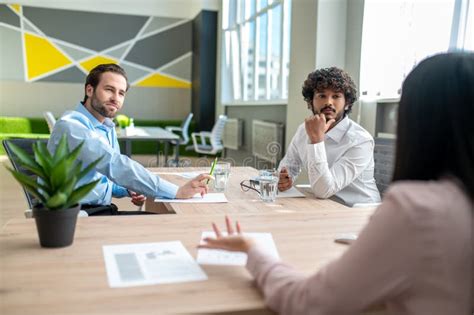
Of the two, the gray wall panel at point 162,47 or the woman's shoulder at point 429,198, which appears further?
the gray wall panel at point 162,47

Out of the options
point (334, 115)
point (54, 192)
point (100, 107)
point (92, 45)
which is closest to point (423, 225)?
point (54, 192)

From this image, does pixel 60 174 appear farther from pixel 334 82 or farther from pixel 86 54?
pixel 86 54

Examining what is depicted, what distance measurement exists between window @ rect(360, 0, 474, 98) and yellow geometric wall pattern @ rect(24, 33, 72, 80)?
23.3 ft

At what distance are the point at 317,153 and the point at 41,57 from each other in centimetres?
A: 846

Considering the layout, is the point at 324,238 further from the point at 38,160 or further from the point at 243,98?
the point at 243,98

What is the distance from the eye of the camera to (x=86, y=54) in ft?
30.1

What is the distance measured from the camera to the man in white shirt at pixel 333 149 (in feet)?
6.42

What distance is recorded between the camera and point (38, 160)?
1064 millimetres

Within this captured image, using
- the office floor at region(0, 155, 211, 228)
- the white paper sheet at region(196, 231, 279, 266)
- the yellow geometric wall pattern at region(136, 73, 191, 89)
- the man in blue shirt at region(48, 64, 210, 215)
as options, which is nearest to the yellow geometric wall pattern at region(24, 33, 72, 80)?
the yellow geometric wall pattern at region(136, 73, 191, 89)

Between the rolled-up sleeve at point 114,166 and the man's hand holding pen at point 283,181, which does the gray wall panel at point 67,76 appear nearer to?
the rolled-up sleeve at point 114,166

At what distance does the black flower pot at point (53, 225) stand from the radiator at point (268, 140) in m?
4.47

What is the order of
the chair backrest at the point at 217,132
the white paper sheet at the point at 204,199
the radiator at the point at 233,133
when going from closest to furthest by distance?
the white paper sheet at the point at 204,199 < the chair backrest at the point at 217,132 < the radiator at the point at 233,133

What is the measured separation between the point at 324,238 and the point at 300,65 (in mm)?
3440

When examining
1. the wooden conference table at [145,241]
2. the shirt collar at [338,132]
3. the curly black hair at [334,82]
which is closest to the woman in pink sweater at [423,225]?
the wooden conference table at [145,241]
